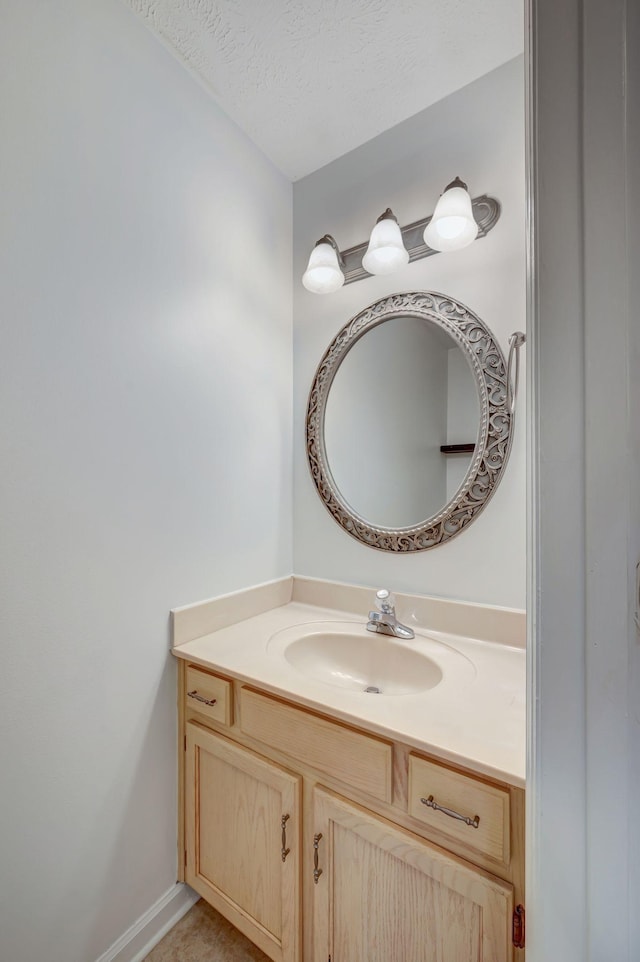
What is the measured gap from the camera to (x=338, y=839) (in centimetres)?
90

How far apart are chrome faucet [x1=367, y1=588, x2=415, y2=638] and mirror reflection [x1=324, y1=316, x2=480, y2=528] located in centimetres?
25

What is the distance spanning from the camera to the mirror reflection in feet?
4.17

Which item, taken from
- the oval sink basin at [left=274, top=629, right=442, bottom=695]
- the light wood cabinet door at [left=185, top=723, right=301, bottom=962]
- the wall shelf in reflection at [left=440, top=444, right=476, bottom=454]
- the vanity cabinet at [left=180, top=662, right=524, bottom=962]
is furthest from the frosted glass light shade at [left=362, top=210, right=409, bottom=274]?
the light wood cabinet door at [left=185, top=723, right=301, bottom=962]

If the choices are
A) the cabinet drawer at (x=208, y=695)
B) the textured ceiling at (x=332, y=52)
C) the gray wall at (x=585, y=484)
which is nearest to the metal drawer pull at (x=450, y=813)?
the gray wall at (x=585, y=484)

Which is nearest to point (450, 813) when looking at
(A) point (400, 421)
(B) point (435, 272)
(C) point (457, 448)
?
(C) point (457, 448)

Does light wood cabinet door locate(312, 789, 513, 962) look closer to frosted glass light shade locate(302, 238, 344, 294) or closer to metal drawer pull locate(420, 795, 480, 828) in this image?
metal drawer pull locate(420, 795, 480, 828)

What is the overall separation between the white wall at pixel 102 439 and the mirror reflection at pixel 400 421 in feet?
1.35

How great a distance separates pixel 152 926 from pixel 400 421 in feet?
5.38

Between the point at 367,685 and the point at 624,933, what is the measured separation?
89 centimetres

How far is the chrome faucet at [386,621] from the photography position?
Answer: 1.25 meters

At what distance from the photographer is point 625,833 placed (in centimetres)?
39

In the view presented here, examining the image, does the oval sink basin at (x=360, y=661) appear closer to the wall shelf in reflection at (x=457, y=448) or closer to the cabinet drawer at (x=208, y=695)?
the cabinet drawer at (x=208, y=695)

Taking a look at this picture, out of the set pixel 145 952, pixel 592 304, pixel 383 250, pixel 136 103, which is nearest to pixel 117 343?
pixel 136 103

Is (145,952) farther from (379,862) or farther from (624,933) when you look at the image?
(624,933)
